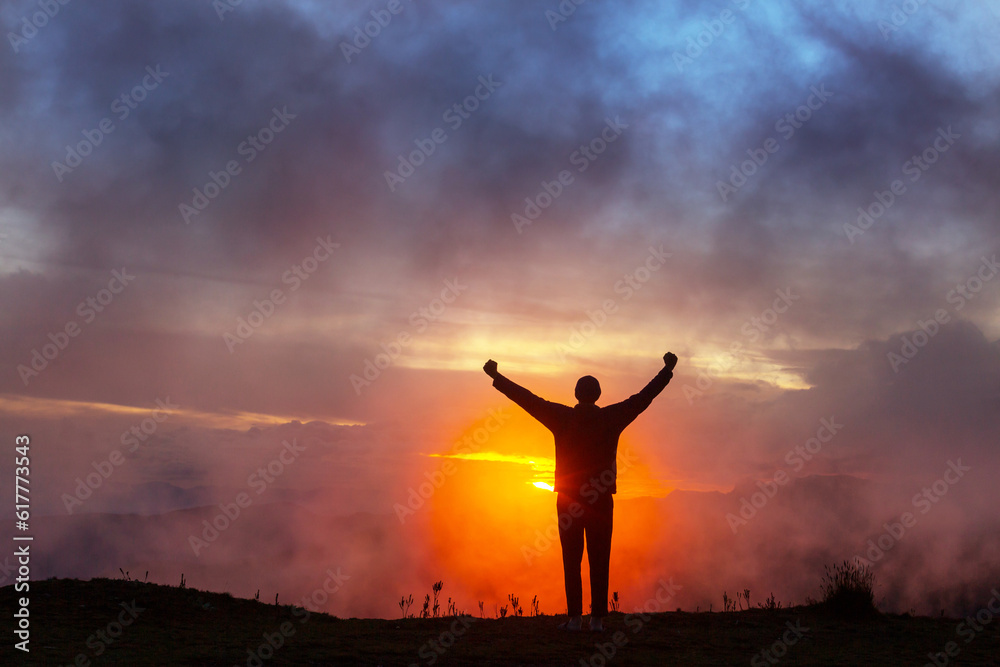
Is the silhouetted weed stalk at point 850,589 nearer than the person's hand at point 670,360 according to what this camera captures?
No

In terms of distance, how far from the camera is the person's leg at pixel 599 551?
350 inches

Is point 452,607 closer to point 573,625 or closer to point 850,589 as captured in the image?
point 573,625

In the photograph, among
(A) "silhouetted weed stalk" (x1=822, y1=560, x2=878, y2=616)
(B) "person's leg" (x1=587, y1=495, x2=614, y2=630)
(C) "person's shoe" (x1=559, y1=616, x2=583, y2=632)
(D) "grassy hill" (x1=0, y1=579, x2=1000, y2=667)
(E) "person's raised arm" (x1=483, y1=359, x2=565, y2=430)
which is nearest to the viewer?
(D) "grassy hill" (x1=0, y1=579, x2=1000, y2=667)

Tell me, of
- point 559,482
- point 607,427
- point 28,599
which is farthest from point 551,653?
point 28,599

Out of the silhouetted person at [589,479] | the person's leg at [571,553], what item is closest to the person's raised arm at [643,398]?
the silhouetted person at [589,479]

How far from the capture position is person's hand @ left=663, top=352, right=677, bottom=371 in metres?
9.25

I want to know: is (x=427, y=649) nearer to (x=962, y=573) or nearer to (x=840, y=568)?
(x=840, y=568)

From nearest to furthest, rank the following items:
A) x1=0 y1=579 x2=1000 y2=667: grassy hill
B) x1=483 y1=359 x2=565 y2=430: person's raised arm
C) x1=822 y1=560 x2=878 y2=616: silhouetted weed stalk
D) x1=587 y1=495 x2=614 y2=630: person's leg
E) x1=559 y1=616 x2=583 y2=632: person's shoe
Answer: x1=0 y1=579 x2=1000 y2=667: grassy hill < x1=587 y1=495 x2=614 y2=630: person's leg < x1=559 y1=616 x2=583 y2=632: person's shoe < x1=483 y1=359 x2=565 y2=430: person's raised arm < x1=822 y1=560 x2=878 y2=616: silhouetted weed stalk

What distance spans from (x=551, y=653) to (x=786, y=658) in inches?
101

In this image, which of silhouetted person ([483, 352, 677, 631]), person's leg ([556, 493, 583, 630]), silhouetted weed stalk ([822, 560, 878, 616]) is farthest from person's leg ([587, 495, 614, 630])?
silhouetted weed stalk ([822, 560, 878, 616])

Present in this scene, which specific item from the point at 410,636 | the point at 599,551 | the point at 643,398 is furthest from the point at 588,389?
the point at 410,636

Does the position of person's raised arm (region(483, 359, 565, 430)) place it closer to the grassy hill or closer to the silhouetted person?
the silhouetted person

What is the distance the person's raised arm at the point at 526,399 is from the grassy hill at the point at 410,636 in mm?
2626

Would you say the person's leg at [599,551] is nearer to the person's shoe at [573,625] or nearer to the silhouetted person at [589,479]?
the silhouetted person at [589,479]
